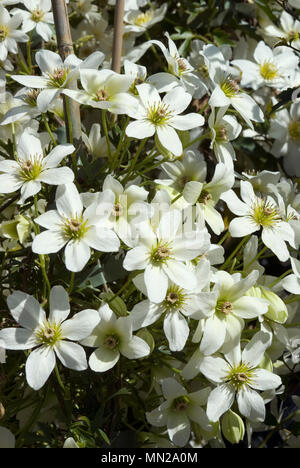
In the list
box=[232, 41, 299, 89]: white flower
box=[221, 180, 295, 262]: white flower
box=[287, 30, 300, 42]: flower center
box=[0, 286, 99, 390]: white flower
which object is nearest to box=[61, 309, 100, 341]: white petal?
box=[0, 286, 99, 390]: white flower

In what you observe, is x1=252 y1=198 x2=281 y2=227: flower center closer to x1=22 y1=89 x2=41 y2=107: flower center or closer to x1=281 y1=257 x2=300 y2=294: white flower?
x1=281 y1=257 x2=300 y2=294: white flower

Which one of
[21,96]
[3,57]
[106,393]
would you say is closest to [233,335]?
[106,393]

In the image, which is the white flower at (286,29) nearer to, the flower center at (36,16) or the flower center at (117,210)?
the flower center at (36,16)

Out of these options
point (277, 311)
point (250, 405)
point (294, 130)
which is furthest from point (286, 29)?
point (250, 405)

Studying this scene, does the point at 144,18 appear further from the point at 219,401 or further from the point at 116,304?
the point at 219,401

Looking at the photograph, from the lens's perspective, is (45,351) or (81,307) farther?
(81,307)
